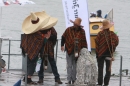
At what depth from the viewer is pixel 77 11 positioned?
46.0ft

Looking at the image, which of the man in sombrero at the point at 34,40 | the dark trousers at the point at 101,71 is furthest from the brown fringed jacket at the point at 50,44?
the dark trousers at the point at 101,71

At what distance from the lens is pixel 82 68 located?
12883 millimetres

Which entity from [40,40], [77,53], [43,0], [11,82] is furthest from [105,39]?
[43,0]

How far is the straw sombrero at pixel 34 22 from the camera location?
13.1 m

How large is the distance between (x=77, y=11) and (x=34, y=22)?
1.35 meters

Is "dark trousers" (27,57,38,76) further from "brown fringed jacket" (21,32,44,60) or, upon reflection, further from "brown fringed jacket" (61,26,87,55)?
"brown fringed jacket" (61,26,87,55)

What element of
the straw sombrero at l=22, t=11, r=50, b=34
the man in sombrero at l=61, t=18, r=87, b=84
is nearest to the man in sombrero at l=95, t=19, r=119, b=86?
the man in sombrero at l=61, t=18, r=87, b=84

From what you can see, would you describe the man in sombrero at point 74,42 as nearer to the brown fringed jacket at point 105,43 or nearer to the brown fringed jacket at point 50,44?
the brown fringed jacket at point 50,44

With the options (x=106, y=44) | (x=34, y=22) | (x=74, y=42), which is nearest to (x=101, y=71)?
(x=106, y=44)

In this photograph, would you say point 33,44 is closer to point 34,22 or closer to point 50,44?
point 50,44

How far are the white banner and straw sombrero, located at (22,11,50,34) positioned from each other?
0.84m

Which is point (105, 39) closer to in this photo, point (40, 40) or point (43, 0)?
point (40, 40)

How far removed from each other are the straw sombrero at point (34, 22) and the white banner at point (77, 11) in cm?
84

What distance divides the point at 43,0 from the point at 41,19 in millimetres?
42356
